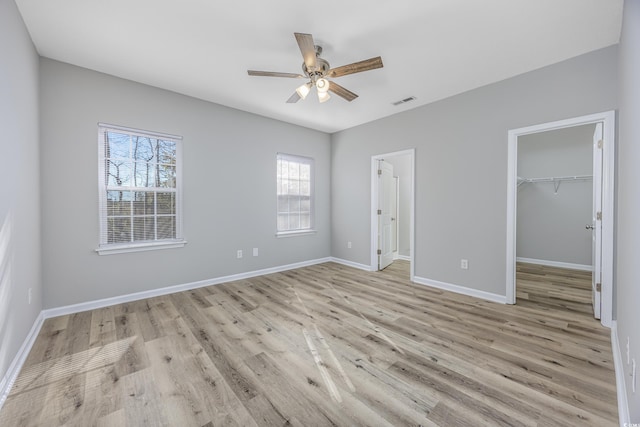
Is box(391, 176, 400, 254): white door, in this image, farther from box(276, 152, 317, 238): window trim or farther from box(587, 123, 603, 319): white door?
box(587, 123, 603, 319): white door

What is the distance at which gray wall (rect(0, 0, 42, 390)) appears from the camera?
67.1 inches

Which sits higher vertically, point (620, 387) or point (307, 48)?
point (307, 48)

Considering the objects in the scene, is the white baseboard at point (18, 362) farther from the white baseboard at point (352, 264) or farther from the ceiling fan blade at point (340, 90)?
the white baseboard at point (352, 264)

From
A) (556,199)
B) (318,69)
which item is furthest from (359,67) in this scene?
(556,199)

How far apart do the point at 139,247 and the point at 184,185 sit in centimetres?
98

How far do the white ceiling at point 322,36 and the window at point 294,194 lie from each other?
1.74m

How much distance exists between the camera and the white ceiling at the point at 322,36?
6.59 feet

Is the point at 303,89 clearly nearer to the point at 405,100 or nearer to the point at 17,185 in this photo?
the point at 405,100

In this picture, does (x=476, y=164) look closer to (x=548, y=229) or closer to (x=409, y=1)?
(x=409, y=1)

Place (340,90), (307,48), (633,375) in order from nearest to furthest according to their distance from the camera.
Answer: (633,375), (307,48), (340,90)

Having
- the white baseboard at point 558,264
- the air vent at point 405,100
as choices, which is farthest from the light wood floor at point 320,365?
the air vent at point 405,100

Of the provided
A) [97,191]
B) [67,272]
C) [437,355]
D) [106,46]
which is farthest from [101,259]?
[437,355]

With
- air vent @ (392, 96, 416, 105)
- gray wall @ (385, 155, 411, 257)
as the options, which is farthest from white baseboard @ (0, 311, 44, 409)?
gray wall @ (385, 155, 411, 257)

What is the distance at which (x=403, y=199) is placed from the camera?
20.0 feet
